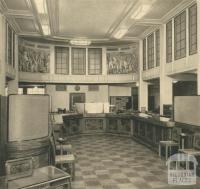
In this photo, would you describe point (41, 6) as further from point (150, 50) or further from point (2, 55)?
point (150, 50)

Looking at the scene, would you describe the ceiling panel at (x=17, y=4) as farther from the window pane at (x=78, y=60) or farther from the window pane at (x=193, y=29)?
the window pane at (x=78, y=60)

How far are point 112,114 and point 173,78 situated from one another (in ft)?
11.3

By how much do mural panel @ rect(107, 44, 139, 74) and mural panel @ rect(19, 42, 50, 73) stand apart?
12.6ft

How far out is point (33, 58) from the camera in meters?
13.1

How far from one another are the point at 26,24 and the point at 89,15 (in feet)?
9.74

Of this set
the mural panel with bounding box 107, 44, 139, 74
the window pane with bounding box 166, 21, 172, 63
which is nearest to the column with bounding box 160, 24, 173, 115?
the window pane with bounding box 166, 21, 172, 63

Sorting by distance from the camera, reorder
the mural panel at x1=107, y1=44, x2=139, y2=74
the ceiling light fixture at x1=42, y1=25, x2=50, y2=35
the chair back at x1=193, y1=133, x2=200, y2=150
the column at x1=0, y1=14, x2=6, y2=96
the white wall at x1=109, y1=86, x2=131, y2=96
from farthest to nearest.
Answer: the white wall at x1=109, y1=86, x2=131, y2=96, the mural panel at x1=107, y1=44, x2=139, y2=74, the ceiling light fixture at x1=42, y1=25, x2=50, y2=35, the column at x1=0, y1=14, x2=6, y2=96, the chair back at x1=193, y1=133, x2=200, y2=150

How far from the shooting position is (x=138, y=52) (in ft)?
42.3

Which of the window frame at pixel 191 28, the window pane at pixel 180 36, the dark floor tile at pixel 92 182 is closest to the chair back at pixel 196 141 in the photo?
the dark floor tile at pixel 92 182

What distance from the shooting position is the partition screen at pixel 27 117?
4.05m

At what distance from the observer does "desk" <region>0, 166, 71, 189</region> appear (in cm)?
265

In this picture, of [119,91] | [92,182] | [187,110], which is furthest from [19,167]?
[119,91]

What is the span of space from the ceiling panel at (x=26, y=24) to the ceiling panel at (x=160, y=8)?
489cm

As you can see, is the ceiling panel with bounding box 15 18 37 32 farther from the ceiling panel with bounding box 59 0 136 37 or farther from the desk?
the desk
